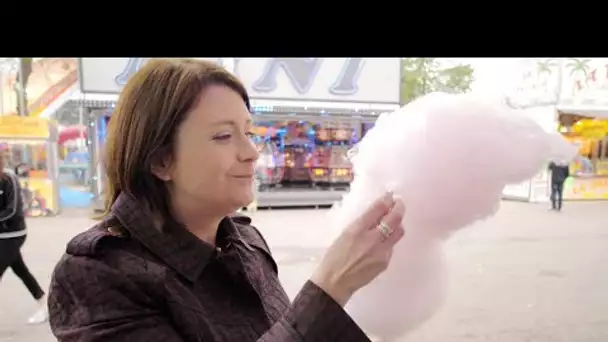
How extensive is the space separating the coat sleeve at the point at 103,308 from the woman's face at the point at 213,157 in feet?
0.50

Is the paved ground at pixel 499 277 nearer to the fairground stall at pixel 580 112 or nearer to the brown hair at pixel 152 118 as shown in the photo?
the brown hair at pixel 152 118

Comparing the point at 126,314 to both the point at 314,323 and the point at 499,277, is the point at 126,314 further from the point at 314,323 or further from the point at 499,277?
the point at 499,277

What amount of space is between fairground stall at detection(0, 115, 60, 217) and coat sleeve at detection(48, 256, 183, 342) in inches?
273

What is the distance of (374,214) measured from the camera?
0.66 m

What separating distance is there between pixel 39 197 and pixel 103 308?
7.06 metres

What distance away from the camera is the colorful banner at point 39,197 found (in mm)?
6723

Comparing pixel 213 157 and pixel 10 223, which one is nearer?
pixel 213 157

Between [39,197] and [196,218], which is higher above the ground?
[196,218]

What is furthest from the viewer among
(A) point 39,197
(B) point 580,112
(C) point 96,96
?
(B) point 580,112

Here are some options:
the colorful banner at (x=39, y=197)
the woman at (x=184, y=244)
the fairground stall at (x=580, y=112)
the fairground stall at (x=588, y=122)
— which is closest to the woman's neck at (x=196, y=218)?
the woman at (x=184, y=244)

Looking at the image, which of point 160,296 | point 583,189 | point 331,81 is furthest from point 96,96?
point 583,189

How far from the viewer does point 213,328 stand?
64 centimetres
